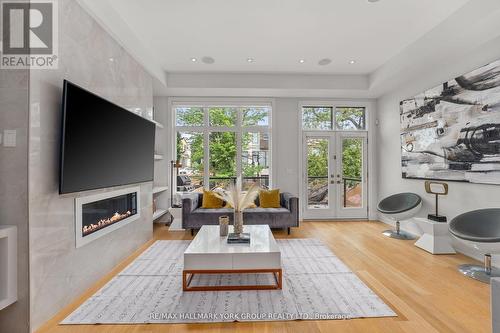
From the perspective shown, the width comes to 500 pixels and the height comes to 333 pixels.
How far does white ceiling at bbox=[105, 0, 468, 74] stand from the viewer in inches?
119

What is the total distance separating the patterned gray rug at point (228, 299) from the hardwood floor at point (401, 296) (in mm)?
81

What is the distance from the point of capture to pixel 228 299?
2.43 meters

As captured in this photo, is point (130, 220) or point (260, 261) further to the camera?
point (130, 220)

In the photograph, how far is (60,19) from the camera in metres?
2.28

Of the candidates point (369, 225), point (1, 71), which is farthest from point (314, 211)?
point (1, 71)

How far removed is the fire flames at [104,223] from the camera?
2677mm

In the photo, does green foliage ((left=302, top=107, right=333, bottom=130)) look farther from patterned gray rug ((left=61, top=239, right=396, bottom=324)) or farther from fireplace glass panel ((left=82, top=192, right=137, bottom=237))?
fireplace glass panel ((left=82, top=192, right=137, bottom=237))

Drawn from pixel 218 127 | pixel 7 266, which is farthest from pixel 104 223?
pixel 218 127

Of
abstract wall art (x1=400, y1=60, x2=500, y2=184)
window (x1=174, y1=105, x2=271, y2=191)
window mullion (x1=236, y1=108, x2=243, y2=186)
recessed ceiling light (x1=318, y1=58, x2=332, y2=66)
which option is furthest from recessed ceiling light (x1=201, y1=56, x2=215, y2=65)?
abstract wall art (x1=400, y1=60, x2=500, y2=184)

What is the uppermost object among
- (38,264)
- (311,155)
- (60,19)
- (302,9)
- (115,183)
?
(302,9)

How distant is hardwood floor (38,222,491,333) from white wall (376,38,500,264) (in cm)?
77

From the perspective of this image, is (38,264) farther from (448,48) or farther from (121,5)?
(448,48)

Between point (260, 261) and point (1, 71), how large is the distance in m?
2.62

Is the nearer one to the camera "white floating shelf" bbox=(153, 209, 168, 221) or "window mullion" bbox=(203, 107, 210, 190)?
"white floating shelf" bbox=(153, 209, 168, 221)
